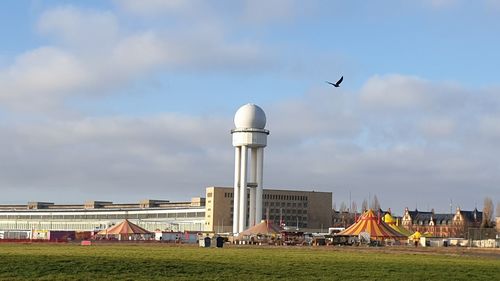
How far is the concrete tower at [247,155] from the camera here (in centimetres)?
16450

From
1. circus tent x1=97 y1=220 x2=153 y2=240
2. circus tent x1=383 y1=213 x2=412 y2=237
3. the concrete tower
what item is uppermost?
the concrete tower

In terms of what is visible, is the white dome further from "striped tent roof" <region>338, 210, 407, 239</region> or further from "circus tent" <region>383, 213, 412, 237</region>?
"striped tent roof" <region>338, 210, 407, 239</region>

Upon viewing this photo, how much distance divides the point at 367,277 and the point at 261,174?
126m

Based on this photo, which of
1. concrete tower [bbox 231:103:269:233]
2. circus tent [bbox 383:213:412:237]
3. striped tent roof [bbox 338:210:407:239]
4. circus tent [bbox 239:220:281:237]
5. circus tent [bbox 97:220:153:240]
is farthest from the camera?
concrete tower [bbox 231:103:269:233]

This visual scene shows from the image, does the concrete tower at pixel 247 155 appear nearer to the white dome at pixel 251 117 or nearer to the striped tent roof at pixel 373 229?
the white dome at pixel 251 117

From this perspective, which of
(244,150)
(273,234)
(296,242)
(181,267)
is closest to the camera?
(181,267)

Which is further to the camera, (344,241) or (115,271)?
(344,241)

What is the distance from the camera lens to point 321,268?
151 ft

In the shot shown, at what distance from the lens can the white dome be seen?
6511 inches

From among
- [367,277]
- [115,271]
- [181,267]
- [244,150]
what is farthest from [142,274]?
[244,150]

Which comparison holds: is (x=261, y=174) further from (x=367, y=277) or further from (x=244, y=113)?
(x=367, y=277)

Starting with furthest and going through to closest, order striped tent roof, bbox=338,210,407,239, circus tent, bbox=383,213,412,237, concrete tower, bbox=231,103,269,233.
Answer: concrete tower, bbox=231,103,269,233 < circus tent, bbox=383,213,412,237 < striped tent roof, bbox=338,210,407,239

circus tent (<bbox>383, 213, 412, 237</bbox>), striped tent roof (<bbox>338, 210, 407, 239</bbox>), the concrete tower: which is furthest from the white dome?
striped tent roof (<bbox>338, 210, 407, 239</bbox>)

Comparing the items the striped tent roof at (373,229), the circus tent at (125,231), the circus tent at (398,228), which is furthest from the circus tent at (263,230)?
the circus tent at (398,228)
